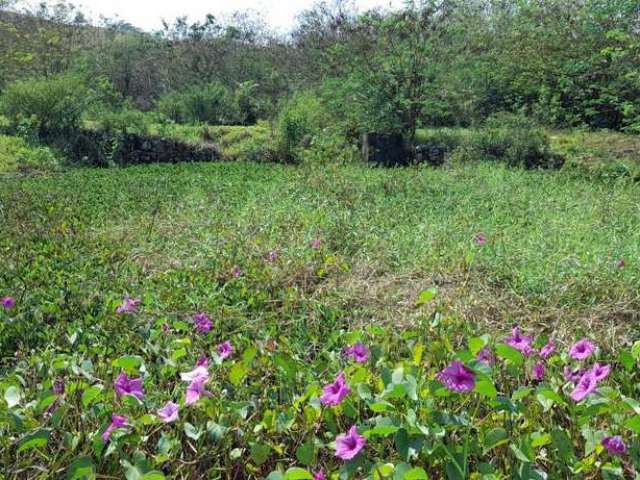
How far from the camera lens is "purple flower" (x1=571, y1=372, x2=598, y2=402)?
151 cm

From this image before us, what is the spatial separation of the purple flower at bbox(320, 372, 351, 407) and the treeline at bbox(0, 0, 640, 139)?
25.9 ft

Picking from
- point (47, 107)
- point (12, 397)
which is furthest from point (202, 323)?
point (47, 107)

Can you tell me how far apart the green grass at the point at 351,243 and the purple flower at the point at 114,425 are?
1428mm

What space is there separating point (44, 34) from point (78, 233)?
39.7 feet

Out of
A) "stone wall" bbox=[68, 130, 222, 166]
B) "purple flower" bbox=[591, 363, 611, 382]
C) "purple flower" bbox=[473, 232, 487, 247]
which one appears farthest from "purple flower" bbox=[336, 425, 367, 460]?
→ "stone wall" bbox=[68, 130, 222, 166]

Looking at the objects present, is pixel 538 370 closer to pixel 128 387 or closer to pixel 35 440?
pixel 128 387

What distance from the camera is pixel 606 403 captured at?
5.02 feet

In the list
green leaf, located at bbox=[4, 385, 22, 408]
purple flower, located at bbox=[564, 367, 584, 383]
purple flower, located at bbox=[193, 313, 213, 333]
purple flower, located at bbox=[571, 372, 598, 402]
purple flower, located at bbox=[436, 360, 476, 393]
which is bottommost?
purple flower, located at bbox=[193, 313, 213, 333]

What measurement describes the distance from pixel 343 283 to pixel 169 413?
73.1 inches

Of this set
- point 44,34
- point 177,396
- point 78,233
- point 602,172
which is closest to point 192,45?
point 44,34

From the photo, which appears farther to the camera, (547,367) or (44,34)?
(44,34)

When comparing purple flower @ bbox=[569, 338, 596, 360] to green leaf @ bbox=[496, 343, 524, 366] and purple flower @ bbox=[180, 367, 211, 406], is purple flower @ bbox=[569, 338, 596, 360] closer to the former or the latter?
green leaf @ bbox=[496, 343, 524, 366]

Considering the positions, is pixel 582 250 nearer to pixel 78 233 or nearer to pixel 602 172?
pixel 78 233

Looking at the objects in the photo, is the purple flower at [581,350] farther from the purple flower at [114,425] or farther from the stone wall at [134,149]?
the stone wall at [134,149]
